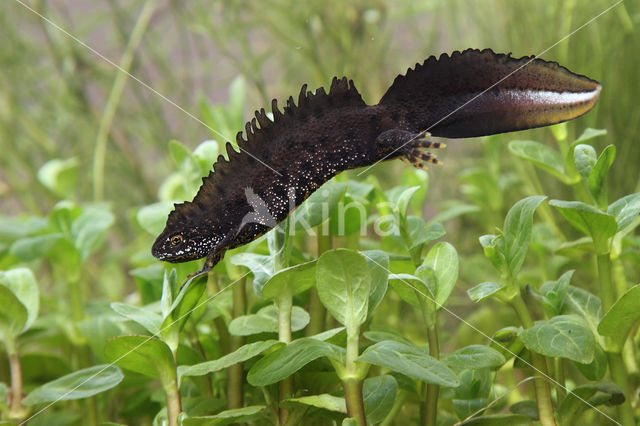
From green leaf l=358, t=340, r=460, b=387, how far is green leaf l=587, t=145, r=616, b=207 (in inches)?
11.3

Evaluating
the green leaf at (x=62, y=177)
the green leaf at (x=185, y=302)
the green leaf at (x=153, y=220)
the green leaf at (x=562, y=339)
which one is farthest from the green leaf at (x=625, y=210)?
the green leaf at (x=62, y=177)

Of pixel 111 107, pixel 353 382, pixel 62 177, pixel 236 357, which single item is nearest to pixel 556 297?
pixel 353 382

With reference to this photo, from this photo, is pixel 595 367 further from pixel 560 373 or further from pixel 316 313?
pixel 316 313

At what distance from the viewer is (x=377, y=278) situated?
1.85ft

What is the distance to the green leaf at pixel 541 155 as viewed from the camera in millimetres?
717

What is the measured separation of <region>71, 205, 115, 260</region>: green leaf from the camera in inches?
34.1

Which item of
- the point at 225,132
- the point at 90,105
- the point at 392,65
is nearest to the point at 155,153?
the point at 90,105

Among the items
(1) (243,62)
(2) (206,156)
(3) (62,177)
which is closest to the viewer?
(2) (206,156)

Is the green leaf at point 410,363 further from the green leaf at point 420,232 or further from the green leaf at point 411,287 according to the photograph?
the green leaf at point 420,232

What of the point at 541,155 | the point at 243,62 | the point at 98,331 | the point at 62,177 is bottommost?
the point at 98,331

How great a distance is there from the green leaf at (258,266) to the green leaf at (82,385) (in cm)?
18

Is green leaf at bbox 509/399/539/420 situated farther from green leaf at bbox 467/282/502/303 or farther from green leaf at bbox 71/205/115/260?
green leaf at bbox 71/205/115/260

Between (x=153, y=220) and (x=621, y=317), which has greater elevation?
(x=153, y=220)

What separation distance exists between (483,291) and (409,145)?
0.17 metres
